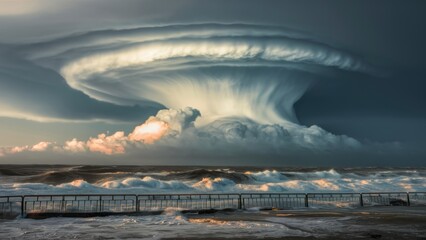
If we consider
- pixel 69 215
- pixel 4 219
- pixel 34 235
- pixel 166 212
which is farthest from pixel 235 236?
pixel 4 219

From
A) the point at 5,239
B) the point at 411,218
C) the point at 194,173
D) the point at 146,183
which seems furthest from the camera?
the point at 194,173

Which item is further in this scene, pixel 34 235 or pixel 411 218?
pixel 411 218

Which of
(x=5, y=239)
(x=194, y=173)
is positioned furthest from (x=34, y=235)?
(x=194, y=173)

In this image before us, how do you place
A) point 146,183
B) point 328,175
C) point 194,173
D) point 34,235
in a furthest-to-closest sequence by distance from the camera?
point 328,175, point 194,173, point 146,183, point 34,235

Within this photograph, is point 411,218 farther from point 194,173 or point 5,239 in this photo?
point 194,173

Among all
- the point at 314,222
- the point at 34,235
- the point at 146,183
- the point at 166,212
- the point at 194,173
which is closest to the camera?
the point at 34,235

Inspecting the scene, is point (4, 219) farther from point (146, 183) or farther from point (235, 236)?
point (146, 183)

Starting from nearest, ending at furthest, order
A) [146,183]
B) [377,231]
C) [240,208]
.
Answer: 1. [377,231]
2. [240,208]
3. [146,183]

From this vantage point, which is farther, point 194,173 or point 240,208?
point 194,173
